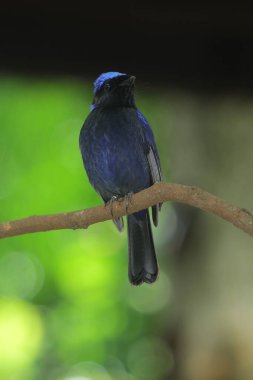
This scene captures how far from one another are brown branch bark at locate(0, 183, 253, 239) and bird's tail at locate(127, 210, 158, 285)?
26 centimetres

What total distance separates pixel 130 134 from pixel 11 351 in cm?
294

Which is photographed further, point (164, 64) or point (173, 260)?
point (173, 260)

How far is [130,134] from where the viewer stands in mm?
3135

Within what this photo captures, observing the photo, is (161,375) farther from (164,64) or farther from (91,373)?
(164,64)

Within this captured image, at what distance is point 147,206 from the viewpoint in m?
1.90

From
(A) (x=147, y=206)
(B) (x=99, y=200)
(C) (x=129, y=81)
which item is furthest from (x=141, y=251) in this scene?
(B) (x=99, y=200)

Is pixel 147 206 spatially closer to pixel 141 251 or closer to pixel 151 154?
pixel 141 251

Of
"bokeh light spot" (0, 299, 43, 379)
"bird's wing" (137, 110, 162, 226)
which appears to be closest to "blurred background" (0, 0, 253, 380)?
"bokeh light spot" (0, 299, 43, 379)

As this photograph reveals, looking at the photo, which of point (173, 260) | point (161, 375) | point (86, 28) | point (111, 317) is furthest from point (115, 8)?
point (111, 317)

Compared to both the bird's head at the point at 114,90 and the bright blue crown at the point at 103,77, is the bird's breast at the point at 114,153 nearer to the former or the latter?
the bird's head at the point at 114,90

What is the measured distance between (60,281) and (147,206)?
12.6 ft

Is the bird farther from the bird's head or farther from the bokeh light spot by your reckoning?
the bokeh light spot

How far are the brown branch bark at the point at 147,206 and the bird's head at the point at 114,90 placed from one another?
24.1 inches

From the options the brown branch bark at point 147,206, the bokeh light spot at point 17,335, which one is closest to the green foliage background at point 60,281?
the bokeh light spot at point 17,335
